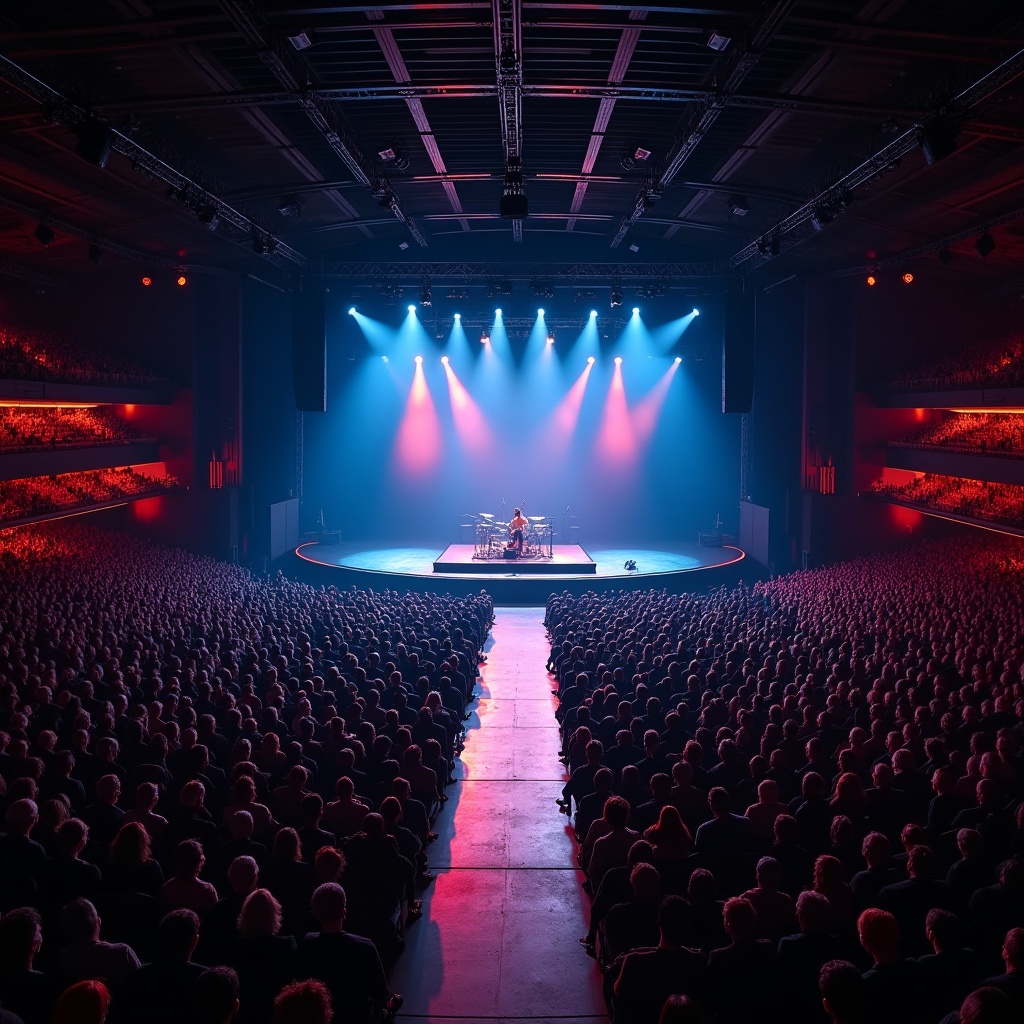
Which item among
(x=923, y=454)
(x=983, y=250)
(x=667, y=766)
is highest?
(x=983, y=250)

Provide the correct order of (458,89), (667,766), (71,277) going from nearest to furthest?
1. (667,766)
2. (458,89)
3. (71,277)

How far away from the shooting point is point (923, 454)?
76.5ft

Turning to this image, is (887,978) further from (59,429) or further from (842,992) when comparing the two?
(59,429)

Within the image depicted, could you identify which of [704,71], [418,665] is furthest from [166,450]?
[704,71]

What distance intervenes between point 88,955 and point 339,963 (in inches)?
48.5

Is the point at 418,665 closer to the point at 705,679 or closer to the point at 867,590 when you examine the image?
the point at 705,679

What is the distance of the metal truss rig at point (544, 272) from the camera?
77.3 feet

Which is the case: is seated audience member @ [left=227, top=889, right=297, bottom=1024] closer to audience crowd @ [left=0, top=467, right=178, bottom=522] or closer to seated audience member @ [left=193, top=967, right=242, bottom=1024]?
seated audience member @ [left=193, top=967, right=242, bottom=1024]

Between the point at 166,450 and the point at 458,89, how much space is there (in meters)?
16.4

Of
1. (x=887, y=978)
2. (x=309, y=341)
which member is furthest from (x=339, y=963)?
(x=309, y=341)

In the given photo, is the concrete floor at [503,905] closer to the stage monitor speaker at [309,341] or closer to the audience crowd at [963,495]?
the stage monitor speaker at [309,341]

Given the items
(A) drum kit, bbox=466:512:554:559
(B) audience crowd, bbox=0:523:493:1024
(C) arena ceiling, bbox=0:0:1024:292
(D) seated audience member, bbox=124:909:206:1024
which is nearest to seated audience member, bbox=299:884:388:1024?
(B) audience crowd, bbox=0:523:493:1024

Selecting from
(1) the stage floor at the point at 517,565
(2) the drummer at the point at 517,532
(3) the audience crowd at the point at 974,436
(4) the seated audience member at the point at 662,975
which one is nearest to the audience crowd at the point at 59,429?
(1) the stage floor at the point at 517,565

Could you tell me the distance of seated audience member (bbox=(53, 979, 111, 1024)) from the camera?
351 centimetres
